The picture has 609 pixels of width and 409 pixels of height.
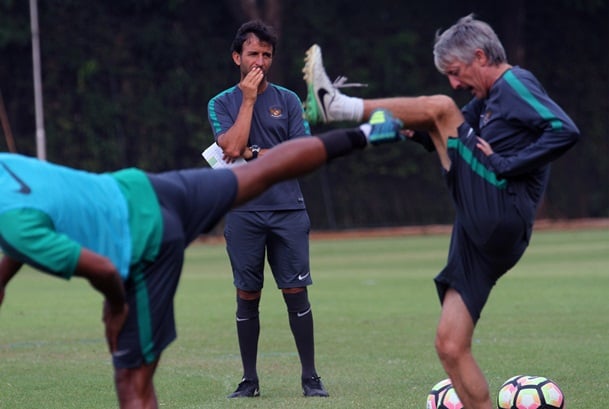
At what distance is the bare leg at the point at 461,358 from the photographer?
6.64m

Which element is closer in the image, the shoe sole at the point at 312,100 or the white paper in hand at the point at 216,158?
the shoe sole at the point at 312,100

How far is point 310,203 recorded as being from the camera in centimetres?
3369

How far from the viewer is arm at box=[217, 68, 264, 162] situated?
8.84 m

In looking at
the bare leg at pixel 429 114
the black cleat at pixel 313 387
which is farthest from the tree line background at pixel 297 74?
the bare leg at pixel 429 114

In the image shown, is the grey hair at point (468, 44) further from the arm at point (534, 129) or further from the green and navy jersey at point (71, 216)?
the green and navy jersey at point (71, 216)

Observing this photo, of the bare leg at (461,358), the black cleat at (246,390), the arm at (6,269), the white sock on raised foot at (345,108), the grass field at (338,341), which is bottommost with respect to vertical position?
the grass field at (338,341)

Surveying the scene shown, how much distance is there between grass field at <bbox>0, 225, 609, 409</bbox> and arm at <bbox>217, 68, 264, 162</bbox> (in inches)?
69.1

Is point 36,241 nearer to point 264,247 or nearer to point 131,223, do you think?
point 131,223

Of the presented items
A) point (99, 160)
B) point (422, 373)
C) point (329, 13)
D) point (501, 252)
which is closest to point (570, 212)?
point (329, 13)

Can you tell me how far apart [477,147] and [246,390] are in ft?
10.2

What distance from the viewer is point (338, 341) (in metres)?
11.8

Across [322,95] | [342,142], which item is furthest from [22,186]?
[322,95]

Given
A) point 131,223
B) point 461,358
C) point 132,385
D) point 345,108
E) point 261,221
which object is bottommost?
point 461,358

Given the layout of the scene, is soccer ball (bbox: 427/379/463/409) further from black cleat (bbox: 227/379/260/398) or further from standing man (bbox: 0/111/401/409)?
standing man (bbox: 0/111/401/409)
